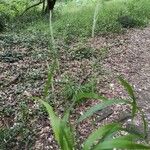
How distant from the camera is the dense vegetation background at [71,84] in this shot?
205 cm

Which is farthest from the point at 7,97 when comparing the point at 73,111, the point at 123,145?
the point at 123,145

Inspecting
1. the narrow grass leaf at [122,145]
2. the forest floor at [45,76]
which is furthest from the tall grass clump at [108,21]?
the narrow grass leaf at [122,145]

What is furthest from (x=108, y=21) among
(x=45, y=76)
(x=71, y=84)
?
(x=71, y=84)

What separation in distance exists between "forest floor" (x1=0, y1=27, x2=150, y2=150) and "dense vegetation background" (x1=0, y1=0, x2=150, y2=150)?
0.04 ft

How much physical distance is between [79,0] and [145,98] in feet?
→ 50.6

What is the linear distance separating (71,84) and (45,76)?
88cm

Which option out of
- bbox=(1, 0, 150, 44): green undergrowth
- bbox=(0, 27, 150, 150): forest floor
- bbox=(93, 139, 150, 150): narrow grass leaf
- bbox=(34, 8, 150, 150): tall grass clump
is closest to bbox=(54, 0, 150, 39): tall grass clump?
bbox=(1, 0, 150, 44): green undergrowth

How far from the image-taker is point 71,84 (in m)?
6.86

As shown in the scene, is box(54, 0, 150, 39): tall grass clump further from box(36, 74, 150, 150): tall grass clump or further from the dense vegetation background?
box(36, 74, 150, 150): tall grass clump

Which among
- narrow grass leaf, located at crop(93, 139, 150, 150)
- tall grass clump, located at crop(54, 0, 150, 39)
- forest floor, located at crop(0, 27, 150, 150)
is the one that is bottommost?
forest floor, located at crop(0, 27, 150, 150)

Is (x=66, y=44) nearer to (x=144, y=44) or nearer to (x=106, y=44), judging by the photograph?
(x=106, y=44)

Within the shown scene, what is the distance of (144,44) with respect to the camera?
1119cm

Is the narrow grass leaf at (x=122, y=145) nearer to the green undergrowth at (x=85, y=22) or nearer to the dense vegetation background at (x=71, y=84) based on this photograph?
the dense vegetation background at (x=71, y=84)

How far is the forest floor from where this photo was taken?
5.41 m
